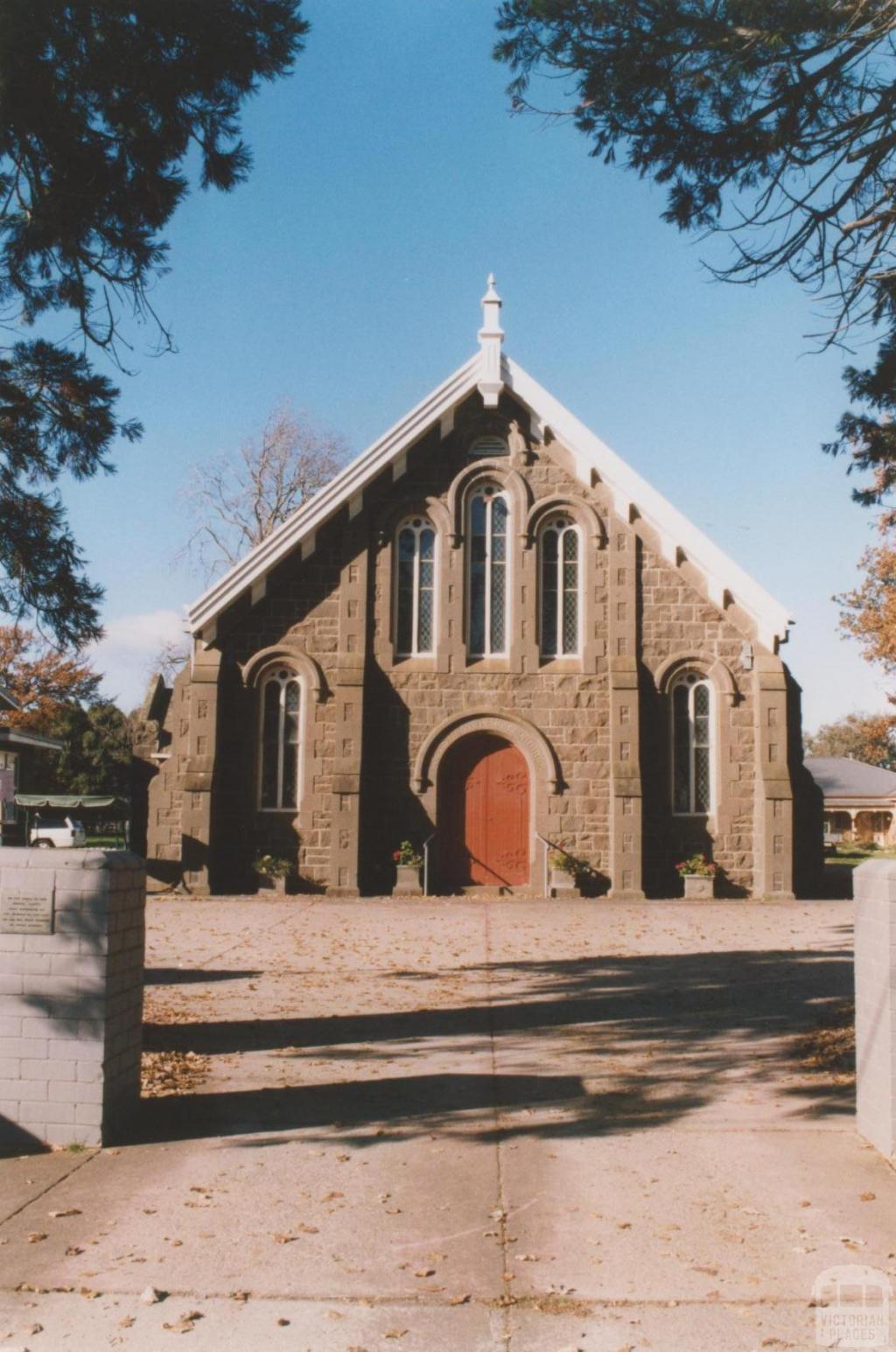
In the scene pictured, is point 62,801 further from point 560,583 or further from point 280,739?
point 560,583

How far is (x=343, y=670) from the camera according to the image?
21906 millimetres

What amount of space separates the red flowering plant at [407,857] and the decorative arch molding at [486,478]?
5480 mm

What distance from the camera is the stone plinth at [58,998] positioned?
5957 millimetres

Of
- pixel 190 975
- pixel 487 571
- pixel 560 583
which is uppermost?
pixel 487 571

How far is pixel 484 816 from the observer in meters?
A: 22.4

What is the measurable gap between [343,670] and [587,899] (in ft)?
18.9

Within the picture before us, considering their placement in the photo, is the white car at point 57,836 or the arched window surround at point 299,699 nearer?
the arched window surround at point 299,699

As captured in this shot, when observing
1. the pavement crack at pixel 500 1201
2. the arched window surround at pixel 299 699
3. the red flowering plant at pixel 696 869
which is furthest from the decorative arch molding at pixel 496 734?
the pavement crack at pixel 500 1201

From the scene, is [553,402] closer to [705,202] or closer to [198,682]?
[198,682]

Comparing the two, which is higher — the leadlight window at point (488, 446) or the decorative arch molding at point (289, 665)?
the leadlight window at point (488, 446)

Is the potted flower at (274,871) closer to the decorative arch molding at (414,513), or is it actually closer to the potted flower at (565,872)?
the potted flower at (565,872)

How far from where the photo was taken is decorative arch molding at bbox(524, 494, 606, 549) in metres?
22.4

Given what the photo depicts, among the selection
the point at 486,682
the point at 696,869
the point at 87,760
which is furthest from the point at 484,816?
the point at 87,760

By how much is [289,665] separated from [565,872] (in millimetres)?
6072
